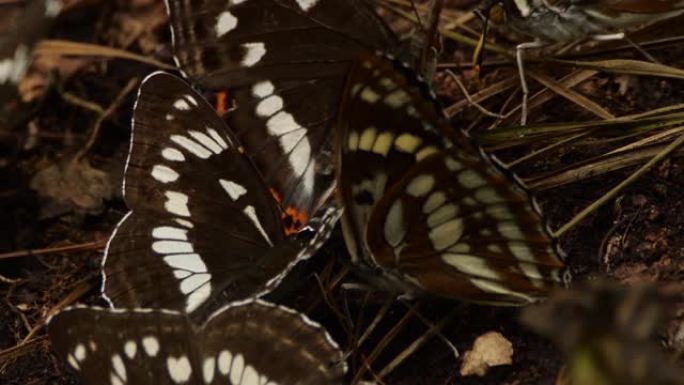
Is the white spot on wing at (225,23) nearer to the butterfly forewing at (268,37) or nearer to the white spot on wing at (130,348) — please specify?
the butterfly forewing at (268,37)

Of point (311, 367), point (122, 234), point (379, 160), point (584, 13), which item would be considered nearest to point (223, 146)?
point (122, 234)

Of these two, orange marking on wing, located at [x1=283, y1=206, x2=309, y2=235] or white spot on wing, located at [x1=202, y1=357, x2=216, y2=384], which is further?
orange marking on wing, located at [x1=283, y1=206, x2=309, y2=235]

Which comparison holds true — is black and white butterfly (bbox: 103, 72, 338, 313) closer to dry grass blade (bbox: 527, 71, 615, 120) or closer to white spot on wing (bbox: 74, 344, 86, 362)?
white spot on wing (bbox: 74, 344, 86, 362)

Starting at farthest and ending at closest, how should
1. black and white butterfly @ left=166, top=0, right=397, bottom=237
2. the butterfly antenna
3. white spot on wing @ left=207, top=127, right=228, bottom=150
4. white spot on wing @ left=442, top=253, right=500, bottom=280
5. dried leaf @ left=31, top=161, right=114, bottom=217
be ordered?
dried leaf @ left=31, top=161, right=114, bottom=217 < the butterfly antenna < black and white butterfly @ left=166, top=0, right=397, bottom=237 < white spot on wing @ left=207, top=127, right=228, bottom=150 < white spot on wing @ left=442, top=253, right=500, bottom=280

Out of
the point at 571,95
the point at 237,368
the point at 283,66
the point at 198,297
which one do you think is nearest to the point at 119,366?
the point at 237,368

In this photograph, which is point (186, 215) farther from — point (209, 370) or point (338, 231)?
point (209, 370)

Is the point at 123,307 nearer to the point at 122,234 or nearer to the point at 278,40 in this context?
the point at 122,234

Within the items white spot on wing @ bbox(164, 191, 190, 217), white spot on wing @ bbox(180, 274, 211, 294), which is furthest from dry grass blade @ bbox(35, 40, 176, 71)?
white spot on wing @ bbox(180, 274, 211, 294)

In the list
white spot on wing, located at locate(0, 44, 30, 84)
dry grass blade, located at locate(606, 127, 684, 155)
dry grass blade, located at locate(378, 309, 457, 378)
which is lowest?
dry grass blade, located at locate(378, 309, 457, 378)
